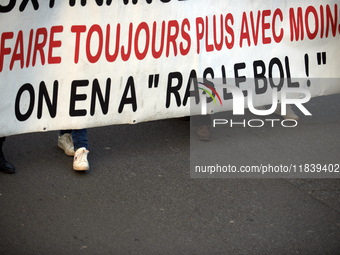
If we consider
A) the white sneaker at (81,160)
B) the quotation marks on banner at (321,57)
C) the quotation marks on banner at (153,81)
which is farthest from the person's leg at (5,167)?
the quotation marks on banner at (321,57)

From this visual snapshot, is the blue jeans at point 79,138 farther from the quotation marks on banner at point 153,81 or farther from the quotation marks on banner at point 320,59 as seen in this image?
the quotation marks on banner at point 320,59

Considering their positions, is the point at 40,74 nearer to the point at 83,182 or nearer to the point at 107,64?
the point at 107,64

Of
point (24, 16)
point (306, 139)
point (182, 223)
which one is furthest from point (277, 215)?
point (24, 16)

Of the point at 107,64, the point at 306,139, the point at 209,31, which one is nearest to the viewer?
the point at 107,64

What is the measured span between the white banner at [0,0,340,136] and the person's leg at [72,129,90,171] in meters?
0.11

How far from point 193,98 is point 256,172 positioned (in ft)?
3.23

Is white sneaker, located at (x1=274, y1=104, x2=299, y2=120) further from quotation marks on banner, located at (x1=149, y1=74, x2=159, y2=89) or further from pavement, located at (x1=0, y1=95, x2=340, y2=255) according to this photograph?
quotation marks on banner, located at (x1=149, y1=74, x2=159, y2=89)

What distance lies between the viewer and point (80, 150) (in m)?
4.83

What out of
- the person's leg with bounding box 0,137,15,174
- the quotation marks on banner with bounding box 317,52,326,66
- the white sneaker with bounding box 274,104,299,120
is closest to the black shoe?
the person's leg with bounding box 0,137,15,174

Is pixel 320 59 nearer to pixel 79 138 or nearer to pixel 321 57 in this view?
pixel 321 57

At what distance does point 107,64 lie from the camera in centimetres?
491

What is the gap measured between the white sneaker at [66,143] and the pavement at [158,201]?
0.09 m

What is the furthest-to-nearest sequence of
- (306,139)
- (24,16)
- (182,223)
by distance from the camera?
1. (306,139)
2. (24,16)
3. (182,223)

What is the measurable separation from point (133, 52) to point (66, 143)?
106cm
